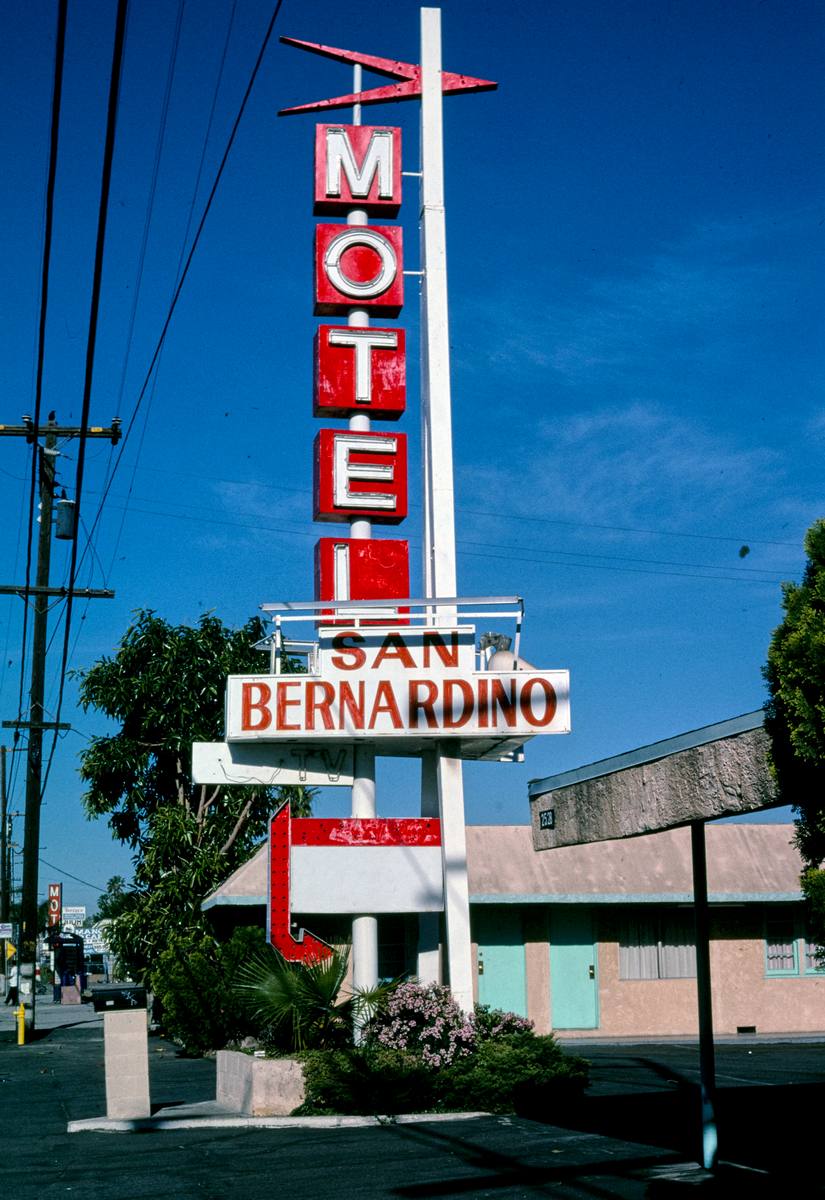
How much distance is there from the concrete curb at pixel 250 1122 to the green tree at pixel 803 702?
7553 millimetres

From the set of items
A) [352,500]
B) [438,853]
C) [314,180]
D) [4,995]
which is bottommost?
[4,995]

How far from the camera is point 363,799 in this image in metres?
18.9

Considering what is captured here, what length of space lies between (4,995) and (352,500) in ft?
201

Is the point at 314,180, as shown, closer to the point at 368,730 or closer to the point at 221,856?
the point at 368,730

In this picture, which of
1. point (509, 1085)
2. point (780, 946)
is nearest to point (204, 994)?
point (509, 1085)

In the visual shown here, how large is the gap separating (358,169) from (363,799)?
9753 millimetres

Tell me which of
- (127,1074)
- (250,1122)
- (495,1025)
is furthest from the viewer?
(495,1025)

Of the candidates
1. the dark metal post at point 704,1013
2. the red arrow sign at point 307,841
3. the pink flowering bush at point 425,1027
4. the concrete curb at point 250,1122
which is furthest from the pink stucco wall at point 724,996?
the dark metal post at point 704,1013

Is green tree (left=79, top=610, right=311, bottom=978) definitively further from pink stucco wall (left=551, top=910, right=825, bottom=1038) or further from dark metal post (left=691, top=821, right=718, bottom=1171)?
dark metal post (left=691, top=821, right=718, bottom=1171)

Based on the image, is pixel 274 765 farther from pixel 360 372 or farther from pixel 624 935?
pixel 624 935

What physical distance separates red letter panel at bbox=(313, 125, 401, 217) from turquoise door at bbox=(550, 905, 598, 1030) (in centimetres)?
1617

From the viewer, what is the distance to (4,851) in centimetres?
7838

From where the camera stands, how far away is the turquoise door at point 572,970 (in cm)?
2970

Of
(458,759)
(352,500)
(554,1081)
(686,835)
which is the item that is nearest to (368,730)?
(458,759)
